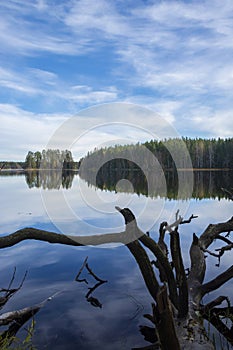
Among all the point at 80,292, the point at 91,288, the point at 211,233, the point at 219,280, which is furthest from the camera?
the point at 91,288

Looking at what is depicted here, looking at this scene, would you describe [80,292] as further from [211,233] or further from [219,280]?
[211,233]

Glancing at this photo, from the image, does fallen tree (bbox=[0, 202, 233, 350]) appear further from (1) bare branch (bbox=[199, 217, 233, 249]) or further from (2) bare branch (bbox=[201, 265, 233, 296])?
→ (1) bare branch (bbox=[199, 217, 233, 249])

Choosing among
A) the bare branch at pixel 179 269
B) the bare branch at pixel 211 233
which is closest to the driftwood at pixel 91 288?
the bare branch at pixel 179 269

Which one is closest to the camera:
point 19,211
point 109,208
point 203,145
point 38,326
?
point 38,326

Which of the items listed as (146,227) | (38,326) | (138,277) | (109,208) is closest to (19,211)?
(109,208)

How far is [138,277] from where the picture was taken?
9.17 m

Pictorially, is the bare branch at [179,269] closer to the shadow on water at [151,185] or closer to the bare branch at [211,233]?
the shadow on water at [151,185]

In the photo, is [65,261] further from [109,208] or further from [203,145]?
[203,145]

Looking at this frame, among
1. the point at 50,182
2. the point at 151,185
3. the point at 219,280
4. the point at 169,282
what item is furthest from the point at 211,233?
the point at 50,182

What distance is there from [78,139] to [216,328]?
16.2 ft

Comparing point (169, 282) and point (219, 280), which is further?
point (219, 280)

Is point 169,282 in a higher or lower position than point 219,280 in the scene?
higher

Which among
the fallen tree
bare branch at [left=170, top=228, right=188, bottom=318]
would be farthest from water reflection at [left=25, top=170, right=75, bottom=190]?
bare branch at [left=170, top=228, right=188, bottom=318]

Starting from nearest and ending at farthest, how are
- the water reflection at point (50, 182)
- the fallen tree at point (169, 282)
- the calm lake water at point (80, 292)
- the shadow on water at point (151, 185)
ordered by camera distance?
the fallen tree at point (169, 282) → the calm lake water at point (80, 292) → the shadow on water at point (151, 185) → the water reflection at point (50, 182)
